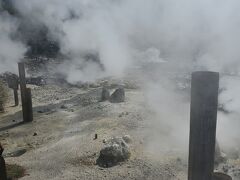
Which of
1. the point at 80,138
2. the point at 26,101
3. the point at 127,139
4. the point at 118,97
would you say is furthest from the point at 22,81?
the point at 127,139

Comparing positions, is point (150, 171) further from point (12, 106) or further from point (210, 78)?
point (12, 106)

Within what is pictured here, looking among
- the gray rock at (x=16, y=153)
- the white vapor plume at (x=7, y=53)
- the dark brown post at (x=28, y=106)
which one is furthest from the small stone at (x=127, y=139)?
the white vapor plume at (x=7, y=53)

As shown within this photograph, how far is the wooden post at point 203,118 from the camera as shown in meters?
3.62

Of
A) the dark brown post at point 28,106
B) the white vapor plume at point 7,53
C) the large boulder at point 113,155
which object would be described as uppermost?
the white vapor plume at point 7,53

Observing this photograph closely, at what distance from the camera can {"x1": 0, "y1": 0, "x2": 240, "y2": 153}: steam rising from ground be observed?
2244cm

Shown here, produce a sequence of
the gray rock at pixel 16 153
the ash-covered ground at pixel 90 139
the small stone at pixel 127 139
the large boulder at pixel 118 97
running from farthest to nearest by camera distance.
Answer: the large boulder at pixel 118 97
the small stone at pixel 127 139
the gray rock at pixel 16 153
the ash-covered ground at pixel 90 139

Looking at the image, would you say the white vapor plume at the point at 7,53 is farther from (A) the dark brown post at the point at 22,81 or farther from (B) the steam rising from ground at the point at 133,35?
(A) the dark brown post at the point at 22,81

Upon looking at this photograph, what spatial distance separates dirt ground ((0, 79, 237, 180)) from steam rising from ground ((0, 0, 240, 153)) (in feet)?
11.1

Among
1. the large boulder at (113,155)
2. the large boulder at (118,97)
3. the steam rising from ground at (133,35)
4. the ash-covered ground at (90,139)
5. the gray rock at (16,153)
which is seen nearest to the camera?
the ash-covered ground at (90,139)

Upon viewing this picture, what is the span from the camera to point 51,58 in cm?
3212

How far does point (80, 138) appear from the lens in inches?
458

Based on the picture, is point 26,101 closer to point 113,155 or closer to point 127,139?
point 127,139

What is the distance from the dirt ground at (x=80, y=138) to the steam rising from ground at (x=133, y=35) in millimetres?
3374

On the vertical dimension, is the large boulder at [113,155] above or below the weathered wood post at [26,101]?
below
